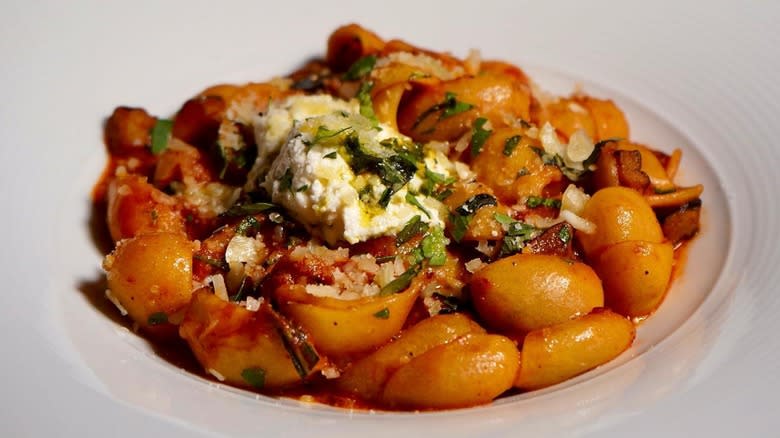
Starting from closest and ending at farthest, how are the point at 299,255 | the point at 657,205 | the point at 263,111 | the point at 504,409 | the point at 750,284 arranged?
the point at 504,409, the point at 299,255, the point at 750,284, the point at 657,205, the point at 263,111

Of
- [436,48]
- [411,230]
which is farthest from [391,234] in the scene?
[436,48]

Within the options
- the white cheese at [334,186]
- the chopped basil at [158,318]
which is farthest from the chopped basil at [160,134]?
the chopped basil at [158,318]

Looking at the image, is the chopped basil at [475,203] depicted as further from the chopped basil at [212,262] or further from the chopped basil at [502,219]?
the chopped basil at [212,262]

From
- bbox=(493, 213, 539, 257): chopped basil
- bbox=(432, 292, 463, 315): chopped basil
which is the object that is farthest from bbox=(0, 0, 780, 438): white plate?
bbox=(493, 213, 539, 257): chopped basil

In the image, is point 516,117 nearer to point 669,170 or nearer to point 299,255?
point 669,170

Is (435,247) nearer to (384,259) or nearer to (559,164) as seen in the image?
(384,259)

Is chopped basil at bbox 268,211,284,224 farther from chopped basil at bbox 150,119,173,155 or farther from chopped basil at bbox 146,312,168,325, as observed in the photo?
chopped basil at bbox 150,119,173,155

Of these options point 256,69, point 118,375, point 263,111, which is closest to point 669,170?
point 263,111
